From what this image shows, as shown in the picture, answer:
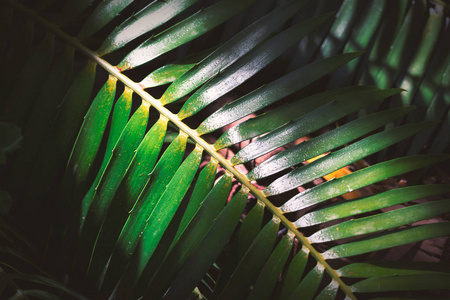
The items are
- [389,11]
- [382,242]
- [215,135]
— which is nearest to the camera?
[382,242]

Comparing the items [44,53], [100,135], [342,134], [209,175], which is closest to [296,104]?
[342,134]

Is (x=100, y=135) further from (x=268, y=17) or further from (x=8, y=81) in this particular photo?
(x=268, y=17)

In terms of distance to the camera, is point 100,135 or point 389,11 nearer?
point 100,135

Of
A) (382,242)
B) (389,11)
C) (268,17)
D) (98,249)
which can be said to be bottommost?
(98,249)

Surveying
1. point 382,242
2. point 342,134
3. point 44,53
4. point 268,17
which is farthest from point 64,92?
point 382,242

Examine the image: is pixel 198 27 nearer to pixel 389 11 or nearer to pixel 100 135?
pixel 100 135

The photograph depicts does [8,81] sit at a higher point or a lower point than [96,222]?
higher

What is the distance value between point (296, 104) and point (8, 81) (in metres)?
0.62

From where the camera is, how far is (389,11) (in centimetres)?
116

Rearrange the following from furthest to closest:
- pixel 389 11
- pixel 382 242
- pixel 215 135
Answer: pixel 215 135 < pixel 389 11 < pixel 382 242

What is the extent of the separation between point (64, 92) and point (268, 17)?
469mm

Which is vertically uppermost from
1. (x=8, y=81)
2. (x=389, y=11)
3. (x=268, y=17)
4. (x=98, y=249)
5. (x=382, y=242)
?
(x=389, y=11)

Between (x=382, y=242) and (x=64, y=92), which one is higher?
(x=382, y=242)

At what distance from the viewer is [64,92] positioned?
0.76 m
